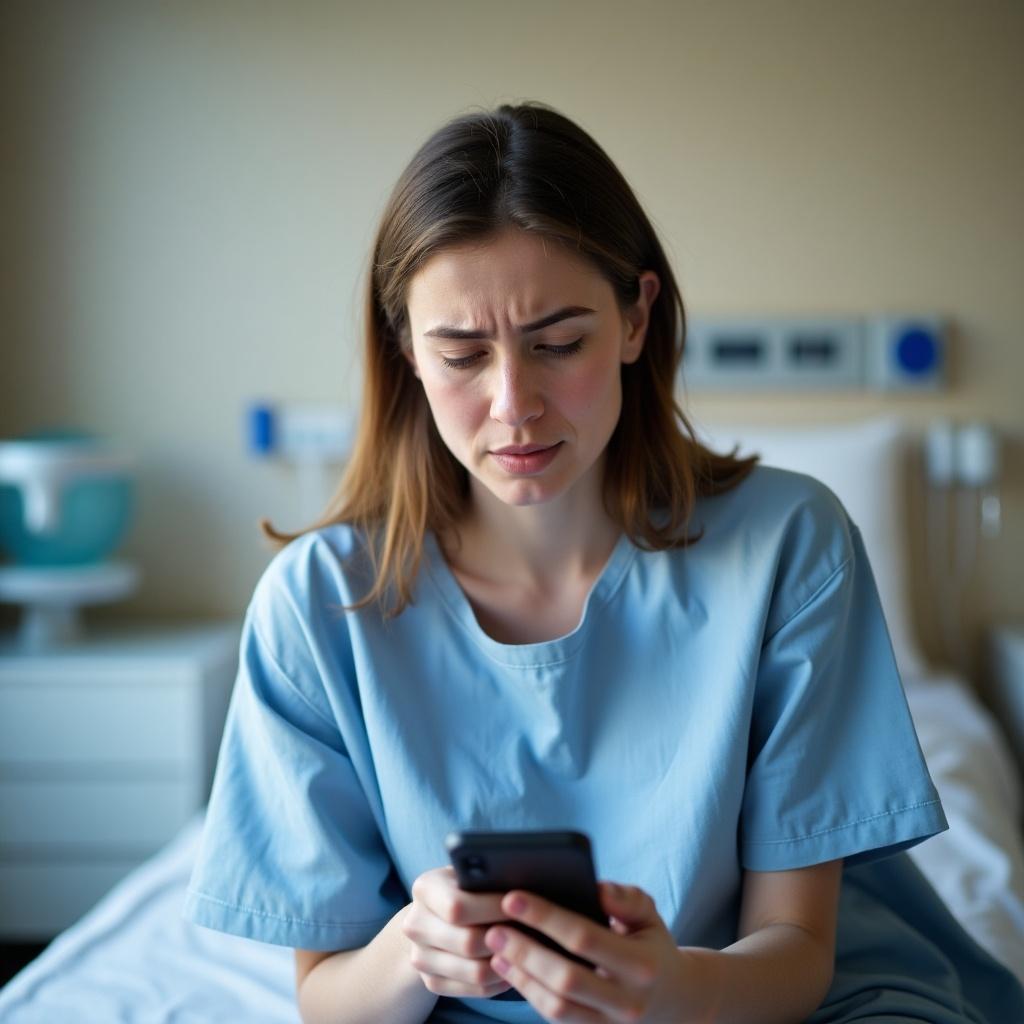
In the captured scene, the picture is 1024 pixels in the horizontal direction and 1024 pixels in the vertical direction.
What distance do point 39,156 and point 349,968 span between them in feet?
7.76

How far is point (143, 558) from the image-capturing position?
290 cm

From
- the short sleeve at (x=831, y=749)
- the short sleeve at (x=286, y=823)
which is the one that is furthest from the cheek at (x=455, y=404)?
the short sleeve at (x=831, y=749)

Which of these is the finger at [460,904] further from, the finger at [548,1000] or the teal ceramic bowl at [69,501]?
the teal ceramic bowl at [69,501]

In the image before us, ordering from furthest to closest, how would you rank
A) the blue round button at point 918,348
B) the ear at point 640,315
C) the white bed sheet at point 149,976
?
the blue round button at point 918,348 < the white bed sheet at point 149,976 < the ear at point 640,315

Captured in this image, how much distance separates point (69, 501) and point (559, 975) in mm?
2024

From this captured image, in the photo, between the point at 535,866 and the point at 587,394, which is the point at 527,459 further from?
the point at 535,866

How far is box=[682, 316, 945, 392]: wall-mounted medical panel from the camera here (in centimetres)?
267

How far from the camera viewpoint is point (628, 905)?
0.84 meters

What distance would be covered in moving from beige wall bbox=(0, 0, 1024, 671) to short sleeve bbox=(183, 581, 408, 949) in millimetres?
1591

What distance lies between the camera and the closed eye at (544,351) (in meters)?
1.06

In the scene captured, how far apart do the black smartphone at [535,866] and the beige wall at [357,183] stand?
1.96 meters

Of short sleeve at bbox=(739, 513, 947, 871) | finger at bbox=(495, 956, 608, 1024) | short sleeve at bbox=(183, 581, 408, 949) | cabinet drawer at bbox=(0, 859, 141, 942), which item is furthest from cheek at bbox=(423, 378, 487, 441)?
cabinet drawer at bbox=(0, 859, 141, 942)

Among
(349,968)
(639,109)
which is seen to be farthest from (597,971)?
(639,109)

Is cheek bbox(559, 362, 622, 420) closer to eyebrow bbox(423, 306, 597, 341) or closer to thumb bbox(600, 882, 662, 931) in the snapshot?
eyebrow bbox(423, 306, 597, 341)
